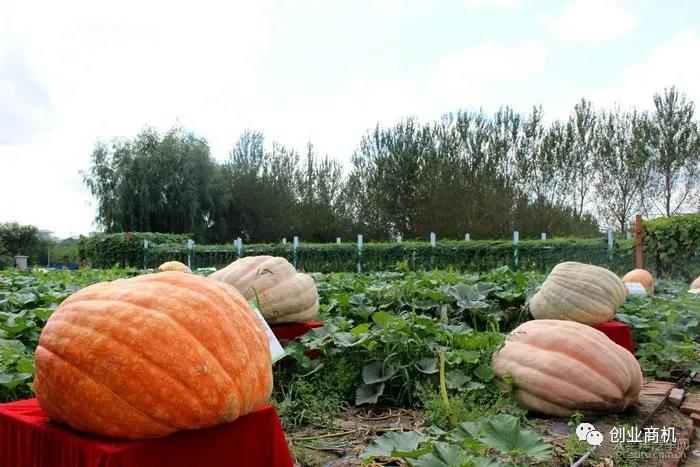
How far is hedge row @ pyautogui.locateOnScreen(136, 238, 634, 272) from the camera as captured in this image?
12.9m

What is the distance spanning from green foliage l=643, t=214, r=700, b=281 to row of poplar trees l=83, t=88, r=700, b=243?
14657mm

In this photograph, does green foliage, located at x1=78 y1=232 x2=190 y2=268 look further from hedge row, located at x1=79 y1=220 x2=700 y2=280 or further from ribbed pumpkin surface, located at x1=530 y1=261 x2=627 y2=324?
ribbed pumpkin surface, located at x1=530 y1=261 x2=627 y2=324

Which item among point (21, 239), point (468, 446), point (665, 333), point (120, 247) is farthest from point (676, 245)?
point (21, 239)

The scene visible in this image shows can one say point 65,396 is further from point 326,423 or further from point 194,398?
point 326,423

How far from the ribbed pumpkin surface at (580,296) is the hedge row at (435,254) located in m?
8.04

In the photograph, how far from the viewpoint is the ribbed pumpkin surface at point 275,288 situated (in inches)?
145

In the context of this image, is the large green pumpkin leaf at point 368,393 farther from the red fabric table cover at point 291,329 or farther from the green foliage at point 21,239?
the green foliage at point 21,239

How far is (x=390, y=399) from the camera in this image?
316 cm

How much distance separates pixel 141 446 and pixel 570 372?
2060mm

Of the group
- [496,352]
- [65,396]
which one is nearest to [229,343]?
[65,396]

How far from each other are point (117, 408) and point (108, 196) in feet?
103

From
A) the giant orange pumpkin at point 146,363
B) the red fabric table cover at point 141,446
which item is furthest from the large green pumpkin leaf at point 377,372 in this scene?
the giant orange pumpkin at point 146,363

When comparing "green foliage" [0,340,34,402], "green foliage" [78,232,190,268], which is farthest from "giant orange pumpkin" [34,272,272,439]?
"green foliage" [78,232,190,268]

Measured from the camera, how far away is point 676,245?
1065 centimetres
